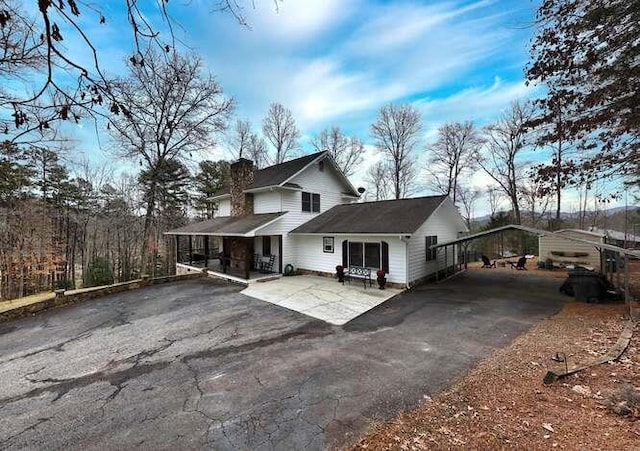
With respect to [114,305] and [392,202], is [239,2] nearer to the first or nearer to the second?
[114,305]

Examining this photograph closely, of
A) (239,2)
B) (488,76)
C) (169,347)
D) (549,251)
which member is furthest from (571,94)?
(549,251)

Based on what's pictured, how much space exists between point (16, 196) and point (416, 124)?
28.2 m

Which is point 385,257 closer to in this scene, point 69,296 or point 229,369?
point 229,369

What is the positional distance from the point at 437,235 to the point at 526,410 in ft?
36.7

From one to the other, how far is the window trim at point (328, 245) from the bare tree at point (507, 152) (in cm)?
1935

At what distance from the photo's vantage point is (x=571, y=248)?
54.0 feet

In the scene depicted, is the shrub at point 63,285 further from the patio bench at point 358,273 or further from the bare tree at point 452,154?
the bare tree at point 452,154

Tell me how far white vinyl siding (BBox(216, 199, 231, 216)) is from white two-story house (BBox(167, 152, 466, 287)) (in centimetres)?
7

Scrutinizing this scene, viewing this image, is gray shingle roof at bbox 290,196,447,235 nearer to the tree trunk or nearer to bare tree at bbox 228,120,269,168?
the tree trunk

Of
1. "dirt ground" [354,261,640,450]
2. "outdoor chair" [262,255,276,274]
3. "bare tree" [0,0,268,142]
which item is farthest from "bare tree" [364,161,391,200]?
"bare tree" [0,0,268,142]

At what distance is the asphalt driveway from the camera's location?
3.56 m

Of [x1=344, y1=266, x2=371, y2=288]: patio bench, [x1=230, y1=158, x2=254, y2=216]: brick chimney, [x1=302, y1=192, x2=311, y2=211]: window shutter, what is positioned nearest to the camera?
[x1=344, y1=266, x2=371, y2=288]: patio bench

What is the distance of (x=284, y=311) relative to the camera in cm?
877

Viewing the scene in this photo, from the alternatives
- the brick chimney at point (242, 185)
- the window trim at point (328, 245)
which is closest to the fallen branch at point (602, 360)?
the window trim at point (328, 245)
